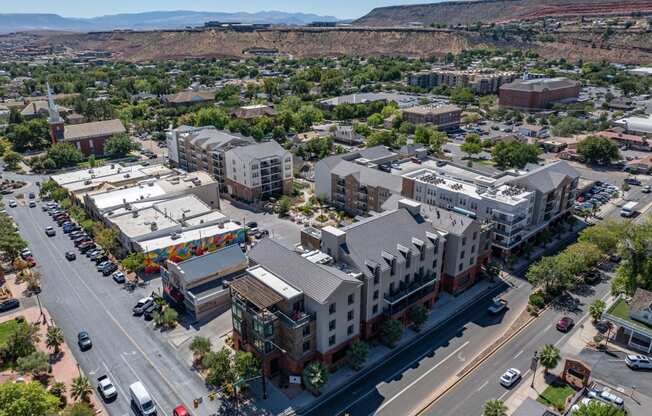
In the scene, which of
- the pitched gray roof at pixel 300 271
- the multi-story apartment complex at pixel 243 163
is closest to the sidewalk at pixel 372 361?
the pitched gray roof at pixel 300 271

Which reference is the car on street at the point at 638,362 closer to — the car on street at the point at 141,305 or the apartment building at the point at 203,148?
the car on street at the point at 141,305

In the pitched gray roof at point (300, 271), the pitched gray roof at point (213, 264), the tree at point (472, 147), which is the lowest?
the pitched gray roof at point (213, 264)

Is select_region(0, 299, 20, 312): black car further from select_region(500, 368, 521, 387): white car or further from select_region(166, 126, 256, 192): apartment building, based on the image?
select_region(500, 368, 521, 387): white car

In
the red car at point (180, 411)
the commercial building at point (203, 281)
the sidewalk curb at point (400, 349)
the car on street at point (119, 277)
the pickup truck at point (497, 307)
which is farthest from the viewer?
the car on street at point (119, 277)

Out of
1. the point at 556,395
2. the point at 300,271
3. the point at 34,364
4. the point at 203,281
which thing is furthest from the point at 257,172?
the point at 556,395

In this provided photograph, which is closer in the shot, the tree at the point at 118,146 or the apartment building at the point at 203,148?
the apartment building at the point at 203,148

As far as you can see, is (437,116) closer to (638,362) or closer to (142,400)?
(638,362)

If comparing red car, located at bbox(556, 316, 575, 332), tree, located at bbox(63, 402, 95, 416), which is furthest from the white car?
tree, located at bbox(63, 402, 95, 416)
